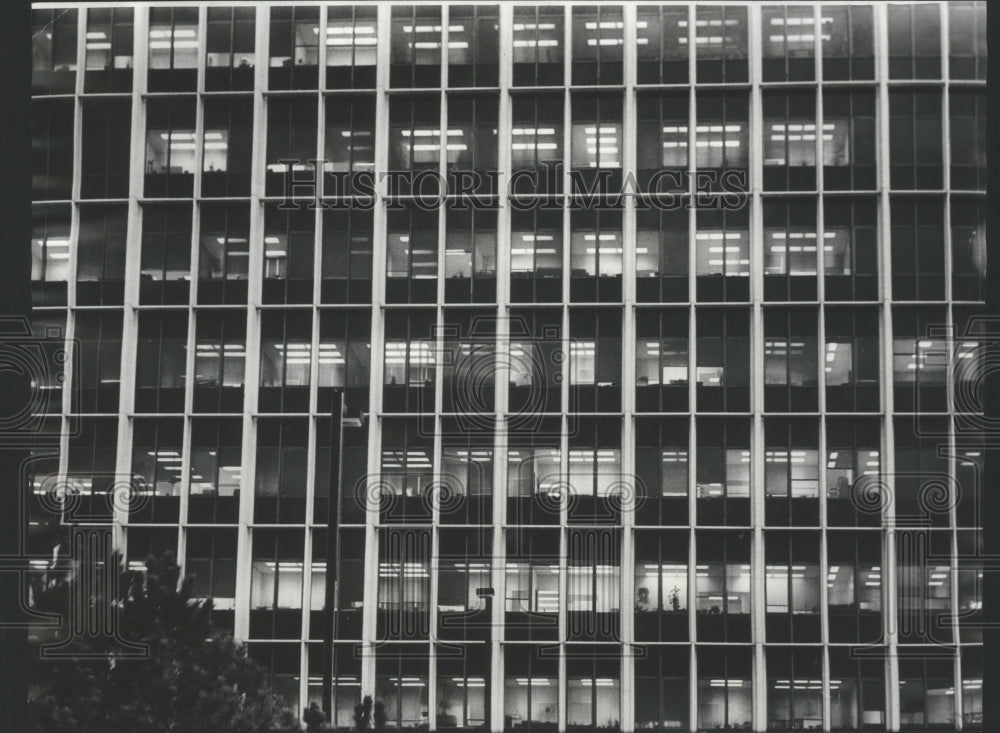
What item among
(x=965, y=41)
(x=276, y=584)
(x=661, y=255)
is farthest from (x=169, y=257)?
(x=965, y=41)

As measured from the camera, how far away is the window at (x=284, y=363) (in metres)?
10.5

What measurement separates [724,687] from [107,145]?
756 centimetres

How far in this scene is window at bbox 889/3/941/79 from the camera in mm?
10844

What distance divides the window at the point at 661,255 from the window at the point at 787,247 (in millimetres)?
774

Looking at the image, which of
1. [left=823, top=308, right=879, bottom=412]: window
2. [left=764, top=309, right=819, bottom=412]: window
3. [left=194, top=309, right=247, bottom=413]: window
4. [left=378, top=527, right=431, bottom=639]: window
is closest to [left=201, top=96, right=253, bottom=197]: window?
[left=194, top=309, right=247, bottom=413]: window

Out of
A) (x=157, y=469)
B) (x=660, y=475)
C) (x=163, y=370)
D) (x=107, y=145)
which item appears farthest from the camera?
(x=107, y=145)

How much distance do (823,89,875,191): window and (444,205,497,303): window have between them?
3189 millimetres

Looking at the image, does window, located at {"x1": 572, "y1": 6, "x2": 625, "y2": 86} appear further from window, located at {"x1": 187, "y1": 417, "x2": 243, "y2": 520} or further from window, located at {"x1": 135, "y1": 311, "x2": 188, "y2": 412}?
window, located at {"x1": 187, "y1": 417, "x2": 243, "y2": 520}

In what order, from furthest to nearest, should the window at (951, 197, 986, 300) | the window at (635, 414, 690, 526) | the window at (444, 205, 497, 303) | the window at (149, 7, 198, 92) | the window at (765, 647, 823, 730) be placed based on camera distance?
the window at (149, 7, 198, 92) < the window at (951, 197, 986, 300) < the window at (444, 205, 497, 303) < the window at (765, 647, 823, 730) < the window at (635, 414, 690, 526)

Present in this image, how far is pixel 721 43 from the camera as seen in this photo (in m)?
10.8

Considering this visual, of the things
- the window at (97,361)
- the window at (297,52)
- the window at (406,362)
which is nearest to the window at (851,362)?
the window at (406,362)

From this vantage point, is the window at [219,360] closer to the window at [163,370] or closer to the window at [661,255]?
the window at [163,370]

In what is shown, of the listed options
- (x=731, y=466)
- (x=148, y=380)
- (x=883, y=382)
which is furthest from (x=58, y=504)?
(x=883, y=382)

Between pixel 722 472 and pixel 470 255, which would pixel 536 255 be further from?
pixel 722 472
